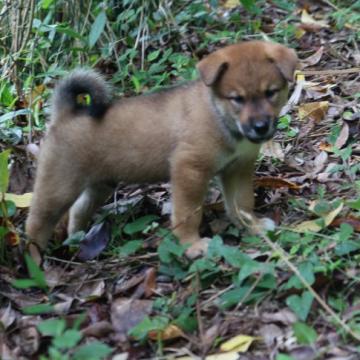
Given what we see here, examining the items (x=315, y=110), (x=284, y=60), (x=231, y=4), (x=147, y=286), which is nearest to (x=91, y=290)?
(x=147, y=286)

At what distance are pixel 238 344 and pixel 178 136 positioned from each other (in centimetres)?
160

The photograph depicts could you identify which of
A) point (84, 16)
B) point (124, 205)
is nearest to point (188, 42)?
point (84, 16)

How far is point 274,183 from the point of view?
18.7 ft

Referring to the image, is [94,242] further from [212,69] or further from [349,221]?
[349,221]

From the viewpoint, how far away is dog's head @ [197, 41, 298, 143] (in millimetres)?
4750

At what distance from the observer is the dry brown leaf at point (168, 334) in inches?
162

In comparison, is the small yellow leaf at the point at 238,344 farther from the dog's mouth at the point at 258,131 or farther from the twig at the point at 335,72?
the twig at the point at 335,72

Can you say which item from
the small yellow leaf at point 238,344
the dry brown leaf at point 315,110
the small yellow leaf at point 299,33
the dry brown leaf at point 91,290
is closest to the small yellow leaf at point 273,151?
the dry brown leaf at point 315,110

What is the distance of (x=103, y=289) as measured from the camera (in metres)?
4.79

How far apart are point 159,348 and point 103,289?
85cm

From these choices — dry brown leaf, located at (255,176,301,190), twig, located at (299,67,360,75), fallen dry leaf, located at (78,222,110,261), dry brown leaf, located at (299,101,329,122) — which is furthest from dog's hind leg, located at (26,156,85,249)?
twig, located at (299,67,360,75)

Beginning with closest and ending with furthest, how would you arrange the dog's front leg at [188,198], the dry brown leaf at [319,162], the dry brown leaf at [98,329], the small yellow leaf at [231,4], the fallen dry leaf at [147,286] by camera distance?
the dry brown leaf at [98,329] → the fallen dry leaf at [147,286] → the dog's front leg at [188,198] → the dry brown leaf at [319,162] → the small yellow leaf at [231,4]

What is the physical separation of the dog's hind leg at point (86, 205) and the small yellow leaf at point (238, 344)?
193 cm

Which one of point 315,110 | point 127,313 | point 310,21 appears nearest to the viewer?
point 127,313
